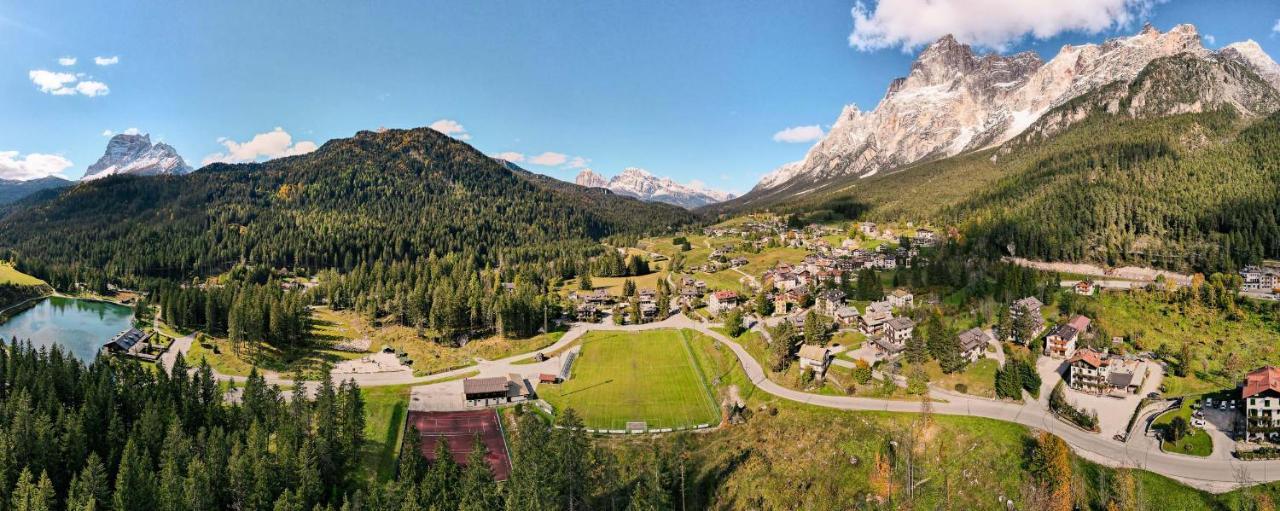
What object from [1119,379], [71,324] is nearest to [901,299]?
[1119,379]

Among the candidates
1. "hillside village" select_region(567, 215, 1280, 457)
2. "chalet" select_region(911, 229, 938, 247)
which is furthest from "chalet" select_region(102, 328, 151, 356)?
"chalet" select_region(911, 229, 938, 247)

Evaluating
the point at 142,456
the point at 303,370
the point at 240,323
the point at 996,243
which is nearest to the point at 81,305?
the point at 240,323

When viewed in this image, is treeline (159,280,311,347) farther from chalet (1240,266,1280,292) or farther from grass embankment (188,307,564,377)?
chalet (1240,266,1280,292)

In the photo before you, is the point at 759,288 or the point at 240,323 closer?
the point at 240,323

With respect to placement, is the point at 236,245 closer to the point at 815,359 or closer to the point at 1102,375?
the point at 815,359

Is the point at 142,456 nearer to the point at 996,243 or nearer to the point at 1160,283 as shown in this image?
the point at 1160,283

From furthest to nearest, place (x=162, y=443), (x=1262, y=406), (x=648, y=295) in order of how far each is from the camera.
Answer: (x=648, y=295) → (x=1262, y=406) → (x=162, y=443)
